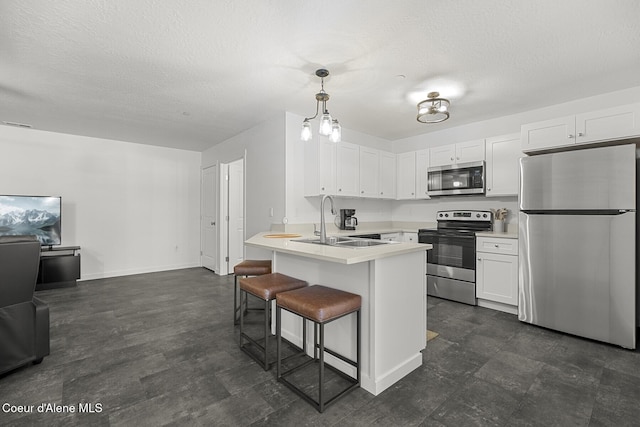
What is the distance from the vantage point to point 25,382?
202cm

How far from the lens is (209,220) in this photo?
5.90 meters

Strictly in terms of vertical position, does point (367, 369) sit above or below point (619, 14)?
below

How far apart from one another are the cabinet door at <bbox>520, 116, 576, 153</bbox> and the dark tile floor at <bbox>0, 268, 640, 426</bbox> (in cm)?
190

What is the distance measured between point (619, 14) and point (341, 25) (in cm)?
181

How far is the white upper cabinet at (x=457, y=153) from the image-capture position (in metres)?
4.02

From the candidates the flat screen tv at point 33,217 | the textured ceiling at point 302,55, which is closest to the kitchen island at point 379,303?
the textured ceiling at point 302,55

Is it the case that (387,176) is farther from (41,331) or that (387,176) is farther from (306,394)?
(41,331)

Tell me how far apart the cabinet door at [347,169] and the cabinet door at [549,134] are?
200cm

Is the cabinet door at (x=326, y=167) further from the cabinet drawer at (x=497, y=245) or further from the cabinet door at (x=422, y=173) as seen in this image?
the cabinet drawer at (x=497, y=245)

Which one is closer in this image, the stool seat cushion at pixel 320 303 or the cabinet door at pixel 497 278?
the stool seat cushion at pixel 320 303

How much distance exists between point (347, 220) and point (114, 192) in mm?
4225

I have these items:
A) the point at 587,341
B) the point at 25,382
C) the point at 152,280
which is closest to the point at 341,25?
Result: the point at 25,382

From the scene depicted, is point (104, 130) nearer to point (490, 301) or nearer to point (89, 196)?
point (89, 196)

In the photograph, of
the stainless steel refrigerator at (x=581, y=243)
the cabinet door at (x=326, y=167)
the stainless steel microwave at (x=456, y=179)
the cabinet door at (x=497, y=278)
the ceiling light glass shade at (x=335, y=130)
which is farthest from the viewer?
the stainless steel microwave at (x=456, y=179)
